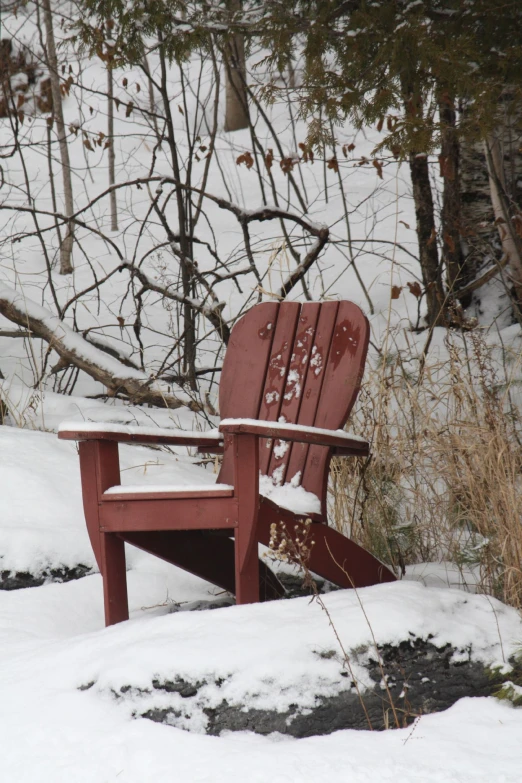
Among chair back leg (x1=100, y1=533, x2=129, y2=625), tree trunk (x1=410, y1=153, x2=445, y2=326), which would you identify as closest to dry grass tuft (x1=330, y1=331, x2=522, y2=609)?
chair back leg (x1=100, y1=533, x2=129, y2=625)

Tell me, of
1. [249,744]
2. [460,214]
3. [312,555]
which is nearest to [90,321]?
[460,214]

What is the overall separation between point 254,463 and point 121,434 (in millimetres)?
383

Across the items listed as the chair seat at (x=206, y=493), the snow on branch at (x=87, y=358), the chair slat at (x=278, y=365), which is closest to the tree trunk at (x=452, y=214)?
the snow on branch at (x=87, y=358)

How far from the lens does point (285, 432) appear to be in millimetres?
1872

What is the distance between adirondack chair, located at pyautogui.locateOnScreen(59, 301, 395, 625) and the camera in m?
1.92

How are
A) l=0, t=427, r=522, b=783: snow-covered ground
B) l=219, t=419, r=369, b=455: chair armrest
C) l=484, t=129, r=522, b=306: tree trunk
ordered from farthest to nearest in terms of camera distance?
l=484, t=129, r=522, b=306: tree trunk, l=219, t=419, r=369, b=455: chair armrest, l=0, t=427, r=522, b=783: snow-covered ground

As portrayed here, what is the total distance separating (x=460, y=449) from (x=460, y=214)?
2428mm

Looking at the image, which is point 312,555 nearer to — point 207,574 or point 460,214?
point 207,574

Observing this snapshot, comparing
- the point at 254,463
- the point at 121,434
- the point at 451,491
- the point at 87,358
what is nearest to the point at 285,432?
the point at 254,463

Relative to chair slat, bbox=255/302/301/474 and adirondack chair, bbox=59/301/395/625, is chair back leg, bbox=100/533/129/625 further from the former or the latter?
chair slat, bbox=255/302/301/474

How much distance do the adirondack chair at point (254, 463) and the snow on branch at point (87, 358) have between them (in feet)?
3.35

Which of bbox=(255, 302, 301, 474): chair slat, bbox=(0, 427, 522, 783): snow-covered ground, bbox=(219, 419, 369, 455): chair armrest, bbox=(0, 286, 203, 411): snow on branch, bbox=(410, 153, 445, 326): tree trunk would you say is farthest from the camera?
bbox=(410, 153, 445, 326): tree trunk

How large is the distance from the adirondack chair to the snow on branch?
102 centimetres

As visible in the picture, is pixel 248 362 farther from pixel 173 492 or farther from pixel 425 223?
pixel 425 223
